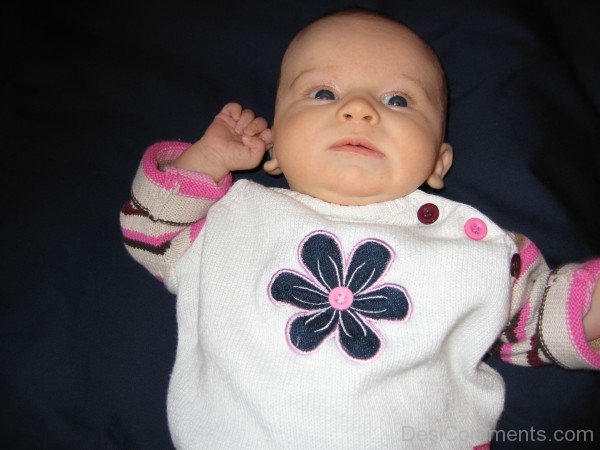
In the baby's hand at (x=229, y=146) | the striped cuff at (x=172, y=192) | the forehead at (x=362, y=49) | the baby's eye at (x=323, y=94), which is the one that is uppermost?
the forehead at (x=362, y=49)

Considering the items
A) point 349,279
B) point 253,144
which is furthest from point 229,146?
point 349,279

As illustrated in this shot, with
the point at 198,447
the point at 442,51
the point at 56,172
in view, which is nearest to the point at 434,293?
the point at 198,447

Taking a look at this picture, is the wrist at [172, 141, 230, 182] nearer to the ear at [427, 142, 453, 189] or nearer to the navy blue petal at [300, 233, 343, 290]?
the navy blue petal at [300, 233, 343, 290]

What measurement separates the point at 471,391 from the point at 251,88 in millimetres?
941

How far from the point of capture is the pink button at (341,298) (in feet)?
3.40

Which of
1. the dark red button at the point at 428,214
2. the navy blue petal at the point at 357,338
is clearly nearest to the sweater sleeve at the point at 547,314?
the dark red button at the point at 428,214

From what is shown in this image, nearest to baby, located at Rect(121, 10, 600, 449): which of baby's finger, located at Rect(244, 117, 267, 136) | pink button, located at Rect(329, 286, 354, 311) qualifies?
pink button, located at Rect(329, 286, 354, 311)

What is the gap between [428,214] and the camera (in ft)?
3.75

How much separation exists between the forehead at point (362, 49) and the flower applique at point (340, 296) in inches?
15.1

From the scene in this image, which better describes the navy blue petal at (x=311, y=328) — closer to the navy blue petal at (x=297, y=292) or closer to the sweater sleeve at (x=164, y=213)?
the navy blue petal at (x=297, y=292)

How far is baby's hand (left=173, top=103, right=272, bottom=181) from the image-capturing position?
1.26 m

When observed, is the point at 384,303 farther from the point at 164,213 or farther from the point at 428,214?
the point at 164,213

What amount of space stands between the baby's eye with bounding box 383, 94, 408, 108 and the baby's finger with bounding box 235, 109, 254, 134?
13.9 inches

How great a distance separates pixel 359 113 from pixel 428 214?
26 centimetres
